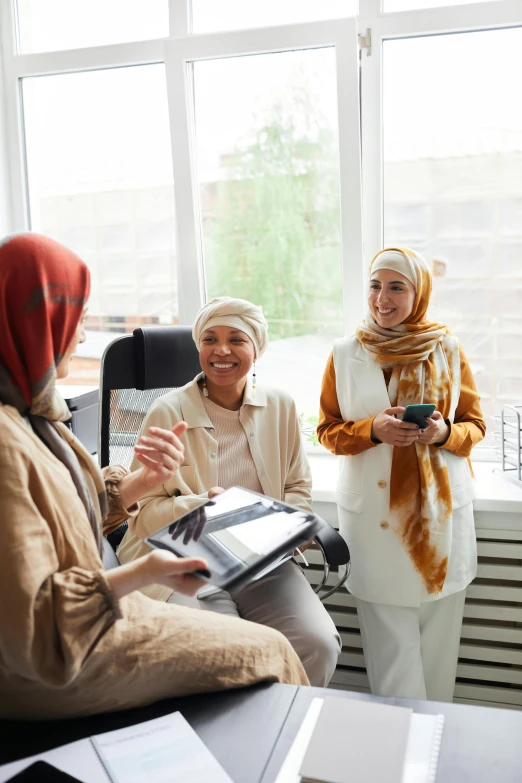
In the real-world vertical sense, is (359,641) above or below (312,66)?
below

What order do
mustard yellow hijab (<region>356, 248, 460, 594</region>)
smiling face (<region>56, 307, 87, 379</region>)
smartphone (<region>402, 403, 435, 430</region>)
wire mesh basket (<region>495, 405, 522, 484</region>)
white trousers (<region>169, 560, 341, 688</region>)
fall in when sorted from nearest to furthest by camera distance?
smiling face (<region>56, 307, 87, 379</region>) → white trousers (<region>169, 560, 341, 688</region>) → smartphone (<region>402, 403, 435, 430</region>) → mustard yellow hijab (<region>356, 248, 460, 594</region>) → wire mesh basket (<region>495, 405, 522, 484</region>)

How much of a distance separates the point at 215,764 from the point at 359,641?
4.95 ft

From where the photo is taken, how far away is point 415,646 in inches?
89.4

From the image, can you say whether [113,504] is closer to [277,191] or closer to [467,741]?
[467,741]

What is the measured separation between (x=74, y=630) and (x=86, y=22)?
2595 mm

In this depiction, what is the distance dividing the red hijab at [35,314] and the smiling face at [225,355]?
3.11 feet

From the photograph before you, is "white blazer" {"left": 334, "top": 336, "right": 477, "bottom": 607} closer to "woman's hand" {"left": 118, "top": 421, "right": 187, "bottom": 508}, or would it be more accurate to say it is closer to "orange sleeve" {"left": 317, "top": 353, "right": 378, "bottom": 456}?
"orange sleeve" {"left": 317, "top": 353, "right": 378, "bottom": 456}

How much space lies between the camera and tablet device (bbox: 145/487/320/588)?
1236mm

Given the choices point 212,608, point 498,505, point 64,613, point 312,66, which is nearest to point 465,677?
point 498,505

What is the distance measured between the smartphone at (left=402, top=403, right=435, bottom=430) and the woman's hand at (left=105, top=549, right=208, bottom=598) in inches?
40.7

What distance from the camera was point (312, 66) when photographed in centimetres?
264

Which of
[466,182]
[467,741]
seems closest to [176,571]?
[467,741]

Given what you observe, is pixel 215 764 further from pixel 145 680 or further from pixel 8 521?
pixel 8 521

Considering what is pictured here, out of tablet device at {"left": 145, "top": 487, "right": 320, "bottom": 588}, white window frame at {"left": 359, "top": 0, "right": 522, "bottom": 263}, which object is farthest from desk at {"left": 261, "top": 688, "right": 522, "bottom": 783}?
white window frame at {"left": 359, "top": 0, "right": 522, "bottom": 263}
